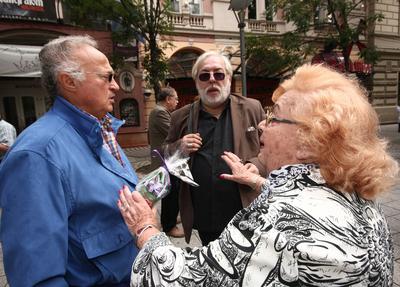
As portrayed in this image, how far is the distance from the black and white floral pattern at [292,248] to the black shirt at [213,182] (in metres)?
1.21

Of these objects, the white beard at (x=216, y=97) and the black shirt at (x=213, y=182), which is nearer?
the black shirt at (x=213, y=182)

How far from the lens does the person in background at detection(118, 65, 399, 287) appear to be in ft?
2.89

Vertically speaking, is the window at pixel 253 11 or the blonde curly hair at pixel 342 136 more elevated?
the window at pixel 253 11

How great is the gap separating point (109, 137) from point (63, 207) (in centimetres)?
71

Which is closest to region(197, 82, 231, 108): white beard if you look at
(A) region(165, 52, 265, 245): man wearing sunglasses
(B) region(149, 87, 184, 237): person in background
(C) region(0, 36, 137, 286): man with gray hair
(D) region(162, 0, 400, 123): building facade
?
(A) region(165, 52, 265, 245): man wearing sunglasses

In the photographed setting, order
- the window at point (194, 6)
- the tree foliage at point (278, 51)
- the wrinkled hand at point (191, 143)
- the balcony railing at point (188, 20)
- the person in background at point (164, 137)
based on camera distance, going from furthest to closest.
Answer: the window at point (194, 6), the balcony railing at point (188, 20), the tree foliage at point (278, 51), the person in background at point (164, 137), the wrinkled hand at point (191, 143)

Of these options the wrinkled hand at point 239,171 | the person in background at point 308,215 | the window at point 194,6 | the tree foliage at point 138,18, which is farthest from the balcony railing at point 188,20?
the person in background at point 308,215

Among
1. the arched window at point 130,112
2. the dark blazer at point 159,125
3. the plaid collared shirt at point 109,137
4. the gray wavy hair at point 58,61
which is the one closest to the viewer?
the gray wavy hair at point 58,61

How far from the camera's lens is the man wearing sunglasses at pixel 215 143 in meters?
2.29

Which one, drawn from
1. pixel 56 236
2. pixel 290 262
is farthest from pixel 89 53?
pixel 290 262

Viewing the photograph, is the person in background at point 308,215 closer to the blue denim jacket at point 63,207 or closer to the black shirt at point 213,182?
the blue denim jacket at point 63,207

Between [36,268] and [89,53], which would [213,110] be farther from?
[36,268]

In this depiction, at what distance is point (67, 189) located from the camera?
4.04ft

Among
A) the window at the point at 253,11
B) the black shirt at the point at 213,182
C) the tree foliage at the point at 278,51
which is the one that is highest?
the window at the point at 253,11
